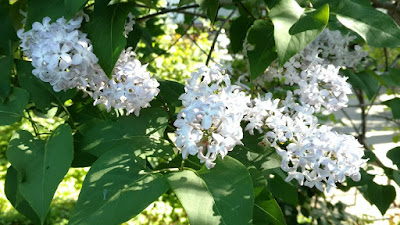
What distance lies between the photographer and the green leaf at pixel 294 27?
0.77 metres

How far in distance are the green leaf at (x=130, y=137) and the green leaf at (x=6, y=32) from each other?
323mm

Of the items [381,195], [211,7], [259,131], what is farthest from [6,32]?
[381,195]

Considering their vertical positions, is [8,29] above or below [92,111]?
above

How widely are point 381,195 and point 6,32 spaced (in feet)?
3.44

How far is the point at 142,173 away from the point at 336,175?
0.35 m

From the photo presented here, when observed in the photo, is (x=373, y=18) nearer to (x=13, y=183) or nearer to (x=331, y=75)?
(x=331, y=75)

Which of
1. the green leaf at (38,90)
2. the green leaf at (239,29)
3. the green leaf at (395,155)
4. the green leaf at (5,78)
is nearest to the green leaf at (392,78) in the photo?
the green leaf at (395,155)

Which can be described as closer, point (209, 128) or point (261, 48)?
point (209, 128)

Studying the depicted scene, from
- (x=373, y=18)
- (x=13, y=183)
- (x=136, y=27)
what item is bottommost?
(x=13, y=183)

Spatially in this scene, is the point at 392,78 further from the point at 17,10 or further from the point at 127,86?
the point at 17,10

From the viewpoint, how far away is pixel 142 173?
78 cm

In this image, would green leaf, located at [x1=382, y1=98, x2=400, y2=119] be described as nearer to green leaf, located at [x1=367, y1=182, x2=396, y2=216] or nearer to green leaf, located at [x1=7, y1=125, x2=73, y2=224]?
green leaf, located at [x1=367, y1=182, x2=396, y2=216]

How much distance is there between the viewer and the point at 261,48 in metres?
0.94

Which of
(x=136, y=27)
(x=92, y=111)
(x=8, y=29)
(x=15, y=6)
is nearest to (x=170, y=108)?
(x=92, y=111)
